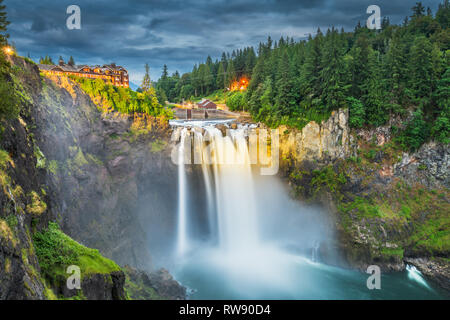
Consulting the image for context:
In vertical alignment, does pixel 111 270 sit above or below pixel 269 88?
below

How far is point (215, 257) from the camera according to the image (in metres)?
25.7

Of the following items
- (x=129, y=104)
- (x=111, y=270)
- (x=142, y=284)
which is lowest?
(x=142, y=284)

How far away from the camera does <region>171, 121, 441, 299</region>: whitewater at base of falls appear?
23.2m

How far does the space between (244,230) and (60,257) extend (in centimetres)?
2066

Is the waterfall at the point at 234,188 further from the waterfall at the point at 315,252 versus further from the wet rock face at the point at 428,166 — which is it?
the wet rock face at the point at 428,166

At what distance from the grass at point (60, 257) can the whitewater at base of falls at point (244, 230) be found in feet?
38.3

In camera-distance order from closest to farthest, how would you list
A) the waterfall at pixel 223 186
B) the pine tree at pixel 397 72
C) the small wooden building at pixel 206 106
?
the pine tree at pixel 397 72, the waterfall at pixel 223 186, the small wooden building at pixel 206 106

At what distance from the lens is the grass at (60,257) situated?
9.95 meters
